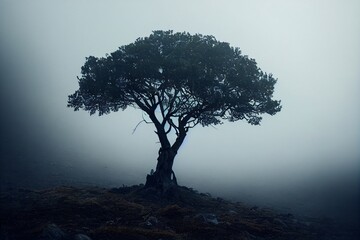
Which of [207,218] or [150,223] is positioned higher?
[207,218]

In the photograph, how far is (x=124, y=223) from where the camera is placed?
61.6 feet

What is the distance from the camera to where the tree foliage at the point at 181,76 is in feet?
99.6

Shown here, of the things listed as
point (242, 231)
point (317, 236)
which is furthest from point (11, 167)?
point (317, 236)

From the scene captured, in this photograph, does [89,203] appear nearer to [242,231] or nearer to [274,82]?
[242,231]

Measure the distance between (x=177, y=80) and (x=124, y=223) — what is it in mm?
15710

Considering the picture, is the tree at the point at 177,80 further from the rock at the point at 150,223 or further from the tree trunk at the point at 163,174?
the rock at the point at 150,223

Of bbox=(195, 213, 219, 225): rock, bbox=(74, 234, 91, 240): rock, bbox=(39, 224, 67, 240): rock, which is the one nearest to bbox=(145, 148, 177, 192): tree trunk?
Answer: bbox=(195, 213, 219, 225): rock

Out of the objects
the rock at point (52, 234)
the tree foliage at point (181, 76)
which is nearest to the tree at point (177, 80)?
the tree foliage at point (181, 76)

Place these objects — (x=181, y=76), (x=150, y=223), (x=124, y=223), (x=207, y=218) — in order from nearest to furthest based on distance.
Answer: (x=124, y=223) → (x=150, y=223) → (x=207, y=218) → (x=181, y=76)

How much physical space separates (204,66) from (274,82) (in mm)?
7584

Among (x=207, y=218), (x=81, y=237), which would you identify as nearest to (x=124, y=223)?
(x=81, y=237)

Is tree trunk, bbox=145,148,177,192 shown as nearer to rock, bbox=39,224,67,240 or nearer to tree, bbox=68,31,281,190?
tree, bbox=68,31,281,190

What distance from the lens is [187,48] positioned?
30766mm

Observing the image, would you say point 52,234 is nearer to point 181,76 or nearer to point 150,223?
point 150,223
